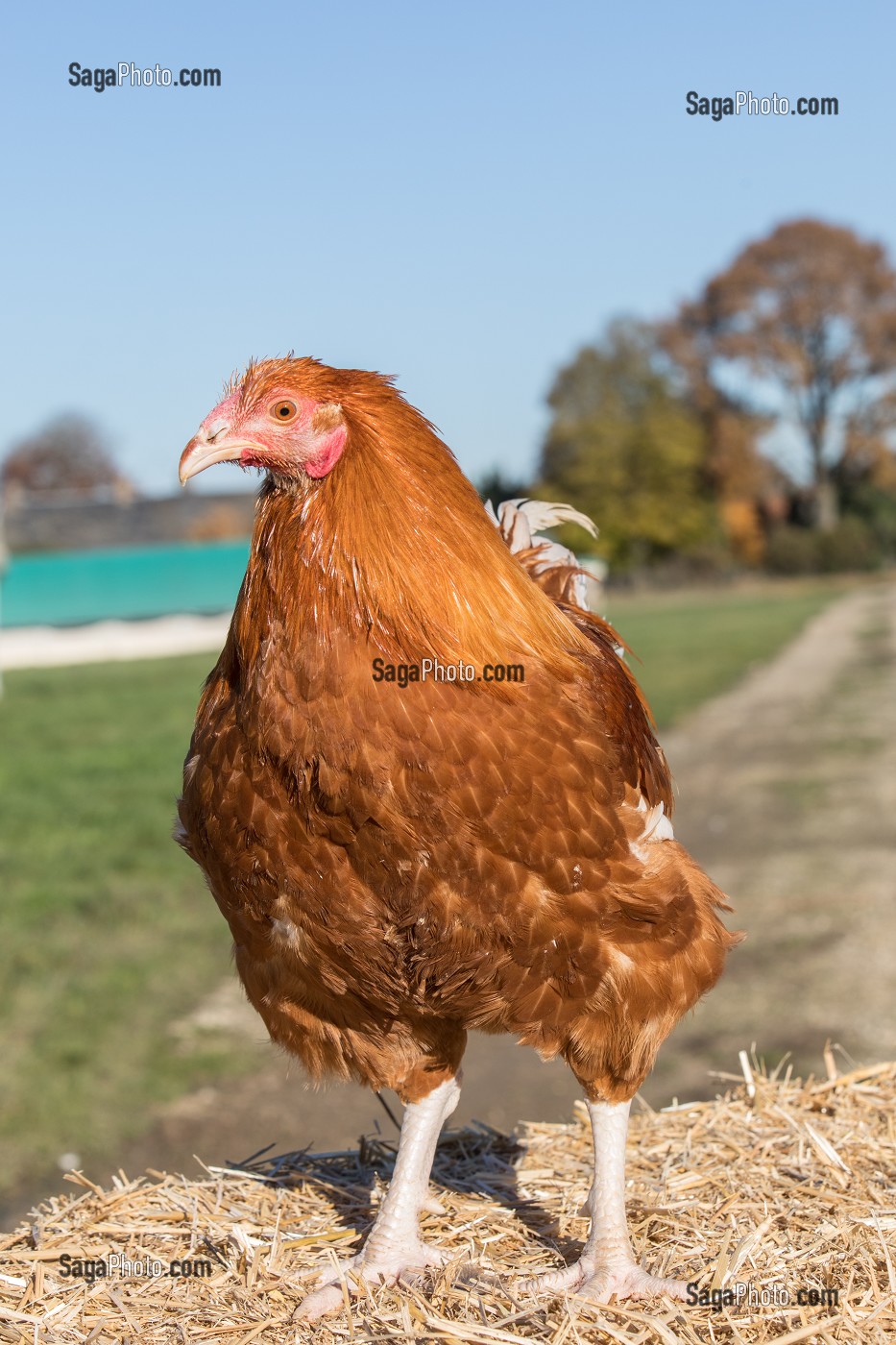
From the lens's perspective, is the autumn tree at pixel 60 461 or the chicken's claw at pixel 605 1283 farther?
the autumn tree at pixel 60 461

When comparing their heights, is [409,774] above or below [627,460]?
below

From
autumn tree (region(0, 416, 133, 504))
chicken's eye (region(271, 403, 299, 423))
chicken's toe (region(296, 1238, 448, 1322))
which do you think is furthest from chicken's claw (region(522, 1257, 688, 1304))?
autumn tree (region(0, 416, 133, 504))

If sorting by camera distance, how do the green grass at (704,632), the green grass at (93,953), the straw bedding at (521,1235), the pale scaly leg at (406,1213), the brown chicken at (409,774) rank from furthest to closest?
the green grass at (704,632)
the green grass at (93,953)
the pale scaly leg at (406,1213)
the straw bedding at (521,1235)
the brown chicken at (409,774)

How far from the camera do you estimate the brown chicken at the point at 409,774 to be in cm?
288

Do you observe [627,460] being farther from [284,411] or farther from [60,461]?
[284,411]

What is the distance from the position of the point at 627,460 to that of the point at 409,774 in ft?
195

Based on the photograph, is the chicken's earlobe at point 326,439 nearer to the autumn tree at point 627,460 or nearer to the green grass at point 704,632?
the green grass at point 704,632

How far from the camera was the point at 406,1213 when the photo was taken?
355cm

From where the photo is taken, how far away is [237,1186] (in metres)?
3.97

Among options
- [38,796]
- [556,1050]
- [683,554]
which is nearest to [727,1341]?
[556,1050]

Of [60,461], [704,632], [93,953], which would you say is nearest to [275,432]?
[93,953]

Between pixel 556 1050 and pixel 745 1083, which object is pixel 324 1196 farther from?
pixel 745 1083

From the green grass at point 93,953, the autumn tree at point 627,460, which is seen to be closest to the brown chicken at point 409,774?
the green grass at point 93,953

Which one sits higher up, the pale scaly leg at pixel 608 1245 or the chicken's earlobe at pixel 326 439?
the chicken's earlobe at pixel 326 439
